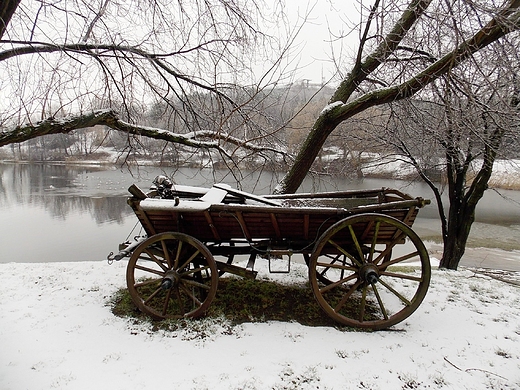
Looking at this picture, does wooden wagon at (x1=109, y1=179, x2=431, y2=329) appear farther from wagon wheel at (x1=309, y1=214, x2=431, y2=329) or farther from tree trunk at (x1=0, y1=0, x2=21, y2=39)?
tree trunk at (x1=0, y1=0, x2=21, y2=39)

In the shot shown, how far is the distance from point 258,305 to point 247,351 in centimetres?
80

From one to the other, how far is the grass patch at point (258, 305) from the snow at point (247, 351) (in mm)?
124

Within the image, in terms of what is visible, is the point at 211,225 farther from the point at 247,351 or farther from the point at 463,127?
the point at 463,127

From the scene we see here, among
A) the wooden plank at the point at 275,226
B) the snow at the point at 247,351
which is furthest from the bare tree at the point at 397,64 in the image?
the snow at the point at 247,351

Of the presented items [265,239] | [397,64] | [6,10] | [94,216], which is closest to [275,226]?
[265,239]

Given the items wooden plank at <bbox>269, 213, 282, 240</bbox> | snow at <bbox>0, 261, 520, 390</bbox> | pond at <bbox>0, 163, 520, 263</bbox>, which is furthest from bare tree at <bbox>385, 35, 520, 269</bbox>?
wooden plank at <bbox>269, 213, 282, 240</bbox>

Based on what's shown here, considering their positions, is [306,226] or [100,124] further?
[100,124]

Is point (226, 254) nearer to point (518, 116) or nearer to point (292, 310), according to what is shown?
point (292, 310)

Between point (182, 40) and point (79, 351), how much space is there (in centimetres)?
347

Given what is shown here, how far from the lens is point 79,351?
2572 mm

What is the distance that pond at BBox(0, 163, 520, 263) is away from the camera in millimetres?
9688

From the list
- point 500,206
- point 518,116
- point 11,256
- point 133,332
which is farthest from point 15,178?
point 500,206

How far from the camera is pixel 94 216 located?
44.0ft

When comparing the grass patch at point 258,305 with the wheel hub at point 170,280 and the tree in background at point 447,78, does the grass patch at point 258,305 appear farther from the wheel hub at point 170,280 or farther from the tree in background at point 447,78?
the tree in background at point 447,78
